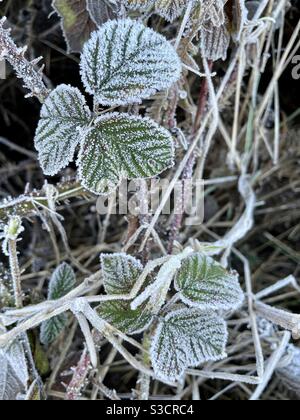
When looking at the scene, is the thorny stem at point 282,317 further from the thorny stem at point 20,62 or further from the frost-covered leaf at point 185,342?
the thorny stem at point 20,62

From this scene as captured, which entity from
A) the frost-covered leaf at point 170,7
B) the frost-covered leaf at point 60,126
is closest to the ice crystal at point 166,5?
the frost-covered leaf at point 170,7

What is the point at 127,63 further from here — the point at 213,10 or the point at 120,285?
the point at 120,285

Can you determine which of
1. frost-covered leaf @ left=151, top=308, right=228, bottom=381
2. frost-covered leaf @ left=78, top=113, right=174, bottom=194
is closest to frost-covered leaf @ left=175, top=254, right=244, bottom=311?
frost-covered leaf @ left=151, top=308, right=228, bottom=381

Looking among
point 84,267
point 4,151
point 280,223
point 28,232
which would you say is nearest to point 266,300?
point 280,223

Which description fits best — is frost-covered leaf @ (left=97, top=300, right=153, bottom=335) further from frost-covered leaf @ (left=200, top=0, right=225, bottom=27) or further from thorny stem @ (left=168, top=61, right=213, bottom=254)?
frost-covered leaf @ (left=200, top=0, right=225, bottom=27)

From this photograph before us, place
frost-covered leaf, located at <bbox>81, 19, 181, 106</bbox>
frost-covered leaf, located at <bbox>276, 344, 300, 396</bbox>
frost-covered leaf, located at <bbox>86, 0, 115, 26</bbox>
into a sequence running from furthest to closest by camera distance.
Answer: frost-covered leaf, located at <bbox>276, 344, 300, 396</bbox> → frost-covered leaf, located at <bbox>86, 0, 115, 26</bbox> → frost-covered leaf, located at <bbox>81, 19, 181, 106</bbox>

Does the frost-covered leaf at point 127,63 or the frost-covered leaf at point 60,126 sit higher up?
the frost-covered leaf at point 127,63

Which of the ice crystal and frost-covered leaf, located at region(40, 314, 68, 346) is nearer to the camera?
the ice crystal
